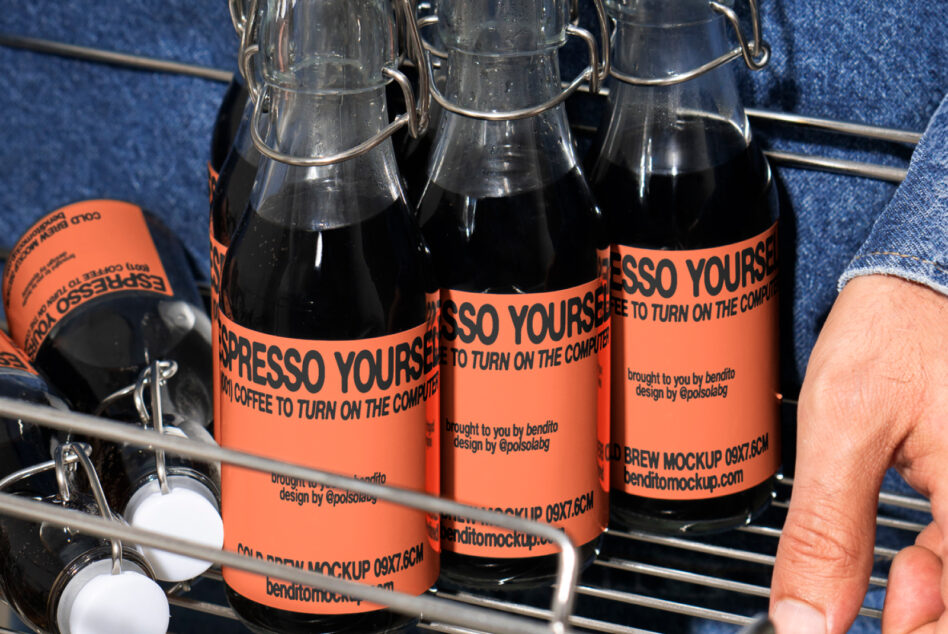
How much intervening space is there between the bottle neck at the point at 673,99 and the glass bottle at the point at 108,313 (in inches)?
11.1

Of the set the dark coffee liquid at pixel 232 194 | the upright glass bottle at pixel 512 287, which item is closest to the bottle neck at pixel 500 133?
the upright glass bottle at pixel 512 287

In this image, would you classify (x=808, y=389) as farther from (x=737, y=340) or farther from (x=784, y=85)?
(x=784, y=85)

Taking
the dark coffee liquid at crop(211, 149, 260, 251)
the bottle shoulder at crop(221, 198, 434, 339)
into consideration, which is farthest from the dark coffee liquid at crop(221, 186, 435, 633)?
the dark coffee liquid at crop(211, 149, 260, 251)

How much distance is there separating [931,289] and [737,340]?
9cm

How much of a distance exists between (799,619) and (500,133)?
25 centimetres

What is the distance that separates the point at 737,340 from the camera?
56cm

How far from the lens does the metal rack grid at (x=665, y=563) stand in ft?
1.78

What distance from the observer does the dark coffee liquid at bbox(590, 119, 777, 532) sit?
1.81 feet

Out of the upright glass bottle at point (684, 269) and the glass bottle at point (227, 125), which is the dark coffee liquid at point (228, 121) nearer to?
the glass bottle at point (227, 125)

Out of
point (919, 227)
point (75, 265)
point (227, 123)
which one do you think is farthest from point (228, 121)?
point (919, 227)

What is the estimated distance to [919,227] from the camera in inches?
20.4

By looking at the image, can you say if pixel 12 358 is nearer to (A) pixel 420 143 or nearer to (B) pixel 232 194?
(B) pixel 232 194

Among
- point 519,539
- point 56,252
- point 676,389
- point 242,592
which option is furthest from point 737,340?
point 56,252

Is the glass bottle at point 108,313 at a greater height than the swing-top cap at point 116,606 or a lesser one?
greater
